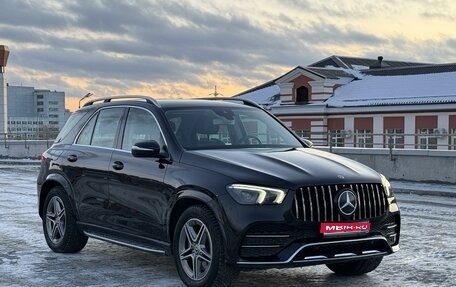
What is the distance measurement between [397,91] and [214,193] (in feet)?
159

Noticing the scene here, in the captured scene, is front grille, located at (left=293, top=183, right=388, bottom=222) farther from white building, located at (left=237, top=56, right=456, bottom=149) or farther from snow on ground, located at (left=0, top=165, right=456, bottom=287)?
white building, located at (left=237, top=56, right=456, bottom=149)

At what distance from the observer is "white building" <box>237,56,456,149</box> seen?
4966 cm

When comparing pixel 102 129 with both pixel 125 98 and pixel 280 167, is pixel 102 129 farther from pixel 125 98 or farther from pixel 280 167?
pixel 280 167

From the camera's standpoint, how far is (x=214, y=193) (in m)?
6.04

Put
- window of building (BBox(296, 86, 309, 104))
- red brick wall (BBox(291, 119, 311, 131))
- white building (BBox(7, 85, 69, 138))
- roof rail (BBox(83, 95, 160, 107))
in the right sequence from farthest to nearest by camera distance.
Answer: white building (BBox(7, 85, 69, 138)) < window of building (BBox(296, 86, 309, 104)) < red brick wall (BBox(291, 119, 311, 131)) < roof rail (BBox(83, 95, 160, 107))

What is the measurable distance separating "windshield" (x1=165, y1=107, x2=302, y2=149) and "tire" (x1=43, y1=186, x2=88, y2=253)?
1903mm

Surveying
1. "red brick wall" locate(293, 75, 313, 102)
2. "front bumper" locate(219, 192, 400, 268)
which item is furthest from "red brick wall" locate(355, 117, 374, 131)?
"front bumper" locate(219, 192, 400, 268)

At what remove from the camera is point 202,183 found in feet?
20.3

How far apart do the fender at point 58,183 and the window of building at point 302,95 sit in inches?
1990

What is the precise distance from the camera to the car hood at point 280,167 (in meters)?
5.96

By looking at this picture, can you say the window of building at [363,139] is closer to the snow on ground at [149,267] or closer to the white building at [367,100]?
the white building at [367,100]

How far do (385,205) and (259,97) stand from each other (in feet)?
193

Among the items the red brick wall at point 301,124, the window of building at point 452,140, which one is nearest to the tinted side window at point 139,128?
the window of building at point 452,140

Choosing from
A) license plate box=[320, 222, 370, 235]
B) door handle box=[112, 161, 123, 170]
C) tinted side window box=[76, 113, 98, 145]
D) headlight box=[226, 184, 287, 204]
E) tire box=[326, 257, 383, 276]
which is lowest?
tire box=[326, 257, 383, 276]
